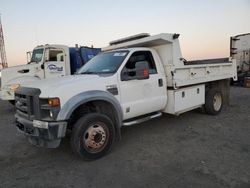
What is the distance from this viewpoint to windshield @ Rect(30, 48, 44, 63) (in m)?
9.12

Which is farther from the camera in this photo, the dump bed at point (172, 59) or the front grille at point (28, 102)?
the dump bed at point (172, 59)

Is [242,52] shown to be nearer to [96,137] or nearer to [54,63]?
[54,63]

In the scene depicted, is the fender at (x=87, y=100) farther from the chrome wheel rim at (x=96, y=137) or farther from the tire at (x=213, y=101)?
the tire at (x=213, y=101)

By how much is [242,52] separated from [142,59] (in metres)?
12.9

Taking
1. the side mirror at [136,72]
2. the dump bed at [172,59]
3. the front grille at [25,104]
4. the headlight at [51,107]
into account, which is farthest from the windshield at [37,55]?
the headlight at [51,107]

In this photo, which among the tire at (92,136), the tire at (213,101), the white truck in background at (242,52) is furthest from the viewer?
the white truck in background at (242,52)

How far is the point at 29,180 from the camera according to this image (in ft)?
10.8

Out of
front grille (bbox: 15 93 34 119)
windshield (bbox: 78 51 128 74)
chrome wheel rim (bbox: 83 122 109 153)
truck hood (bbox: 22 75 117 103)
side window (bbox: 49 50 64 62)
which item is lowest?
chrome wheel rim (bbox: 83 122 109 153)

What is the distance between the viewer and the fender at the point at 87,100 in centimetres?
349

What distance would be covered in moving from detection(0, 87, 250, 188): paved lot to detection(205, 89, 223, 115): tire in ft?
3.18

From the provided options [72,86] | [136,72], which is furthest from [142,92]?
[72,86]

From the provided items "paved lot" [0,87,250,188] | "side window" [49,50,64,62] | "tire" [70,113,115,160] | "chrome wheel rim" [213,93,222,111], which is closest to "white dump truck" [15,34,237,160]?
"tire" [70,113,115,160]

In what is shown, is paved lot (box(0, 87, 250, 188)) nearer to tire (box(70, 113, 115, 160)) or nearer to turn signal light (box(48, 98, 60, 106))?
tire (box(70, 113, 115, 160))

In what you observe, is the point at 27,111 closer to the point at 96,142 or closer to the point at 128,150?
→ the point at 96,142
